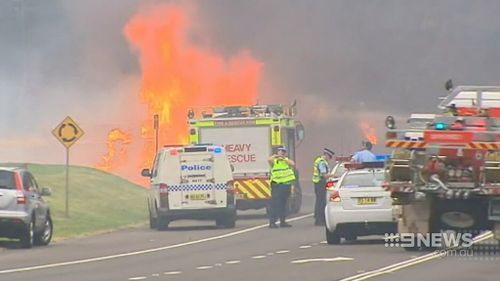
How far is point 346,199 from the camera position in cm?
2547

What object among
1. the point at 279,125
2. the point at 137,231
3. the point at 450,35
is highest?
the point at 450,35

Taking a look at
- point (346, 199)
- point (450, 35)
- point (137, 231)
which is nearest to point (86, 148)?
point (450, 35)

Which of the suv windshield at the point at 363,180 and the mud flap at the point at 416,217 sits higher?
the suv windshield at the point at 363,180

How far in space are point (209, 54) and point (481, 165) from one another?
2773cm

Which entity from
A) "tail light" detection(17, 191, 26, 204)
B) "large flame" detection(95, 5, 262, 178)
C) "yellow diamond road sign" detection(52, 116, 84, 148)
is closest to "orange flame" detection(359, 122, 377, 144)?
"large flame" detection(95, 5, 262, 178)

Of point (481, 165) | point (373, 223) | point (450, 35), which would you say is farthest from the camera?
point (450, 35)

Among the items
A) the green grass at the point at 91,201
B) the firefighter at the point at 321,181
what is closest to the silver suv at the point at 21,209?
the green grass at the point at 91,201

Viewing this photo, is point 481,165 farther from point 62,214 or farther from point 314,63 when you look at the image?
point 314,63

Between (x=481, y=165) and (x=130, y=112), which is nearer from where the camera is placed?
(x=481, y=165)

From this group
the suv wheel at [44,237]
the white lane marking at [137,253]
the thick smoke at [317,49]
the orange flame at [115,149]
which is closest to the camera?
the white lane marking at [137,253]

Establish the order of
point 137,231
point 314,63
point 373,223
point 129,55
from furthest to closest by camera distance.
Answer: point 129,55 < point 314,63 < point 137,231 < point 373,223

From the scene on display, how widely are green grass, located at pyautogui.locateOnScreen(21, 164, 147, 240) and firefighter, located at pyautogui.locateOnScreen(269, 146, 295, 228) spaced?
407 cm

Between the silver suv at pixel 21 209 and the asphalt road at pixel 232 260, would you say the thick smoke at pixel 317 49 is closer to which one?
the asphalt road at pixel 232 260

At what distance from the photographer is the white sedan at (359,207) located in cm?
2523
